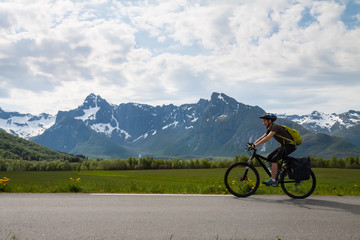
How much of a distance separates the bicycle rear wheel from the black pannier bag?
0.59 feet

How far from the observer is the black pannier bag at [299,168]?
11071mm

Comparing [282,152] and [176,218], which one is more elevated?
[282,152]

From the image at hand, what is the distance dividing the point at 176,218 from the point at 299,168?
5.46 metres

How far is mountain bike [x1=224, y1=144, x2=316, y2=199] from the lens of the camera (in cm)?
1129

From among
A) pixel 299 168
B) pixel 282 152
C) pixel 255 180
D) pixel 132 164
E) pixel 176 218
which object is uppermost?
pixel 282 152

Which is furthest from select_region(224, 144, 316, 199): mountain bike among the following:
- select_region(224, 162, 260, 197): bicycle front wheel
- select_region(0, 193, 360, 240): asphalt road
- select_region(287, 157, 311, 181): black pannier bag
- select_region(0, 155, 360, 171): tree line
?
select_region(0, 155, 360, 171): tree line

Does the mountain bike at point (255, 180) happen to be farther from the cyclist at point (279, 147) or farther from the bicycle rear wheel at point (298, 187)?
the cyclist at point (279, 147)

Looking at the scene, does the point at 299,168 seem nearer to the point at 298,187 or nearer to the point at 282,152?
the point at 298,187

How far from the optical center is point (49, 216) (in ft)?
25.6

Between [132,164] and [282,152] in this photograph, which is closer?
[282,152]

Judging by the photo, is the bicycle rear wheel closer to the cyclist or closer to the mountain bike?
the mountain bike

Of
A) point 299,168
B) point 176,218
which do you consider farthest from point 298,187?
point 176,218

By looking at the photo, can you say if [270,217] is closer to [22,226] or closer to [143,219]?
[143,219]

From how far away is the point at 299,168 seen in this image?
36.8 ft
